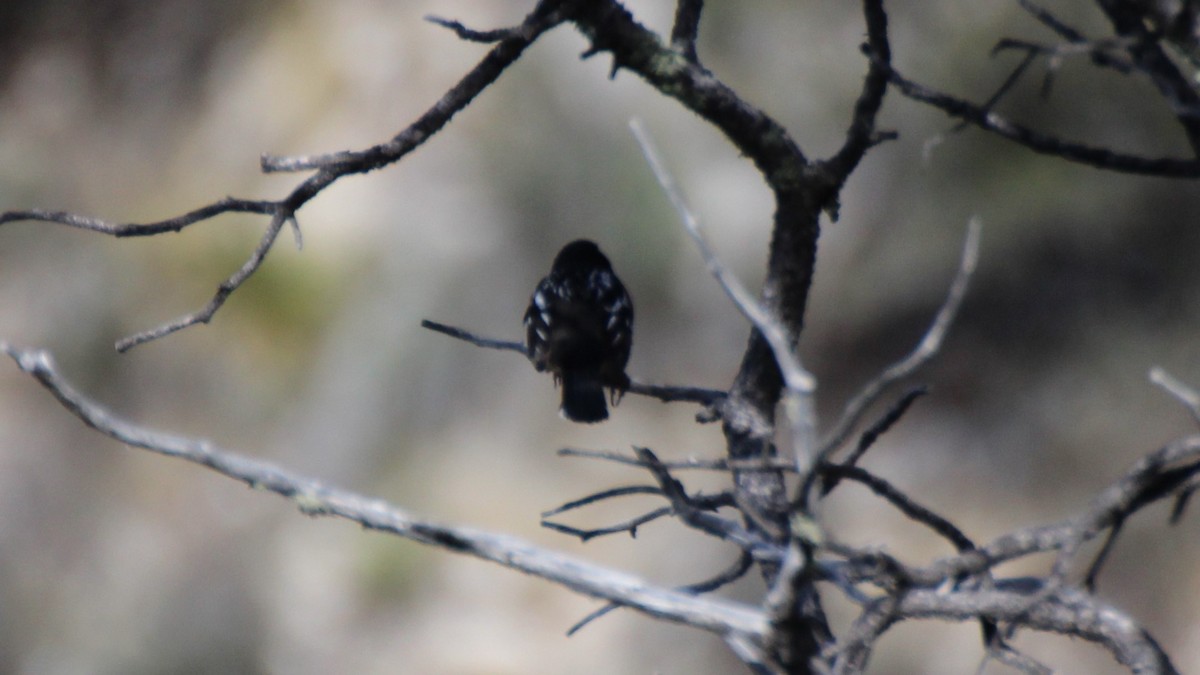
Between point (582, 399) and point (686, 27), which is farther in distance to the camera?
point (582, 399)

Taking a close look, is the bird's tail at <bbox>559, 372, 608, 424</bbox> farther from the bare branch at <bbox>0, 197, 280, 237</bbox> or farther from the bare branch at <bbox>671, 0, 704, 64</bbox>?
the bare branch at <bbox>0, 197, 280, 237</bbox>

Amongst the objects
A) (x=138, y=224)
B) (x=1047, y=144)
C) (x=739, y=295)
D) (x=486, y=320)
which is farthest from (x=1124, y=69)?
(x=486, y=320)

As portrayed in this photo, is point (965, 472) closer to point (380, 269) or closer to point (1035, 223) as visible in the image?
point (1035, 223)

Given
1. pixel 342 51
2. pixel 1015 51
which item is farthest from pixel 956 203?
pixel 342 51

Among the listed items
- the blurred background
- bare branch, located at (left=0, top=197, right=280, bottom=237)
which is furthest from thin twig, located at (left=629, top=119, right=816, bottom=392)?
the blurred background

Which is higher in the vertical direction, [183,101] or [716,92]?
[716,92]

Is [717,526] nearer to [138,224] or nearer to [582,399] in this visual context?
[138,224]

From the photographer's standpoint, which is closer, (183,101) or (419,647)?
(419,647)
